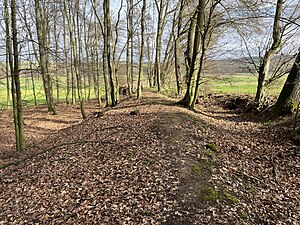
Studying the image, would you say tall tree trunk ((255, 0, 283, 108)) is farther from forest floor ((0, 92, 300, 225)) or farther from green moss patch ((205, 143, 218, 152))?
green moss patch ((205, 143, 218, 152))

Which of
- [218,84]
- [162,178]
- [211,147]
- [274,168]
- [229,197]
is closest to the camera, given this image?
[229,197]

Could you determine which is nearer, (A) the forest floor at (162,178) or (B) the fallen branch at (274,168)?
(A) the forest floor at (162,178)

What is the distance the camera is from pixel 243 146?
27.6ft

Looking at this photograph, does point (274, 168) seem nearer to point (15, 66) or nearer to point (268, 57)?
point (268, 57)

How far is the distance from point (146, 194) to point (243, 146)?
4.64m

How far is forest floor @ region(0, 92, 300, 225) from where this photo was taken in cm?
487

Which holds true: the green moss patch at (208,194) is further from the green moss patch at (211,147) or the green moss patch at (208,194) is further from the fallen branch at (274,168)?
the green moss patch at (211,147)

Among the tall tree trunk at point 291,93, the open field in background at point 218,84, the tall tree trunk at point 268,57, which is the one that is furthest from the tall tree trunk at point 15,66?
the tall tree trunk at point 268,57

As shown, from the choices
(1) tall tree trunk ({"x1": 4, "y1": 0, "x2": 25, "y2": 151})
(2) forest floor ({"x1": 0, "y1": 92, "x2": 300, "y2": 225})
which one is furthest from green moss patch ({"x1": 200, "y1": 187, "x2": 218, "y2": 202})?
(1) tall tree trunk ({"x1": 4, "y1": 0, "x2": 25, "y2": 151})

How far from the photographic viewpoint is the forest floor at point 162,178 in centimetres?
487

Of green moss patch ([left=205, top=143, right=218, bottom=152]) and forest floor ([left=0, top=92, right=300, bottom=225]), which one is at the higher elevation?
green moss patch ([left=205, top=143, right=218, bottom=152])

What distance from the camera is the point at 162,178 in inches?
235

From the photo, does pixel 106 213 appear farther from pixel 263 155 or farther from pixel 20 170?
pixel 263 155

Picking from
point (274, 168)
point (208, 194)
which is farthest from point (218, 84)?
point (208, 194)
